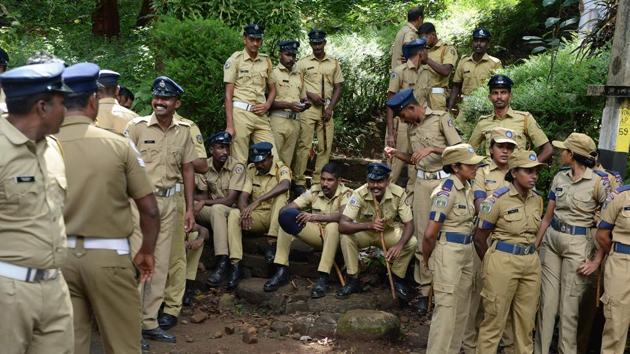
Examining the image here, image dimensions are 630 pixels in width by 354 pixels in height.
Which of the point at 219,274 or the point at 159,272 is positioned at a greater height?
the point at 159,272

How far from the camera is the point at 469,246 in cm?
625

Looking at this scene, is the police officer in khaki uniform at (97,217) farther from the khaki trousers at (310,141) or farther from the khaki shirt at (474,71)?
the khaki shirt at (474,71)

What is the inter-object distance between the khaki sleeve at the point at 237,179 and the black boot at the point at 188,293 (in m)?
1.12

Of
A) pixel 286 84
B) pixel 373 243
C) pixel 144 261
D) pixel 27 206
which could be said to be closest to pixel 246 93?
pixel 286 84

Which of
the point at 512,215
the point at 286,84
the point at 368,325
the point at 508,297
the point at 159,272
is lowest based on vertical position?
the point at 368,325

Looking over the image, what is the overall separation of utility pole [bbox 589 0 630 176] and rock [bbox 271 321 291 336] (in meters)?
3.28

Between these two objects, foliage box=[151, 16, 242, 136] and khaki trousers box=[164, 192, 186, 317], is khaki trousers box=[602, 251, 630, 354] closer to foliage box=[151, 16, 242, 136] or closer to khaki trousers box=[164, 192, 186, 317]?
khaki trousers box=[164, 192, 186, 317]

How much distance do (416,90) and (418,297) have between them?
275 cm

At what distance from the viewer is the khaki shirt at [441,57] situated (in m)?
9.46

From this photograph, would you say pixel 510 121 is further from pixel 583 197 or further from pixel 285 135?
pixel 285 135

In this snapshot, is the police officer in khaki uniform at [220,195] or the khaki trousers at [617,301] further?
the police officer in khaki uniform at [220,195]

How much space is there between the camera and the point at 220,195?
8430mm

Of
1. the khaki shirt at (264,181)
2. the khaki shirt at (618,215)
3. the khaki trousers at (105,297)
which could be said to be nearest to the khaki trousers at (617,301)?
the khaki shirt at (618,215)

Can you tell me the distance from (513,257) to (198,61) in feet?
15.3
